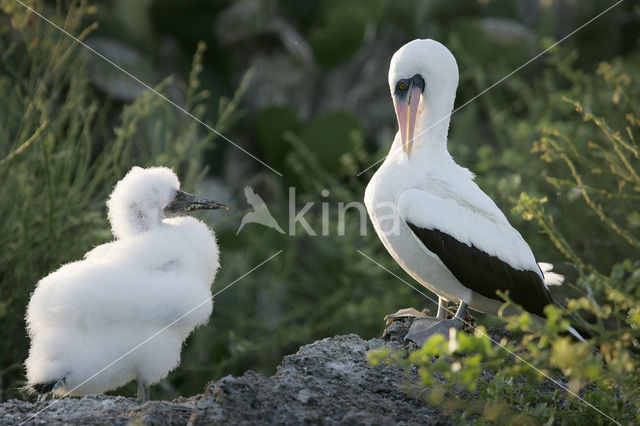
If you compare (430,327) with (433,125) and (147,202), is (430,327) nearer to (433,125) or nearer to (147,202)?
(433,125)

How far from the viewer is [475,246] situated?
4.04 metres

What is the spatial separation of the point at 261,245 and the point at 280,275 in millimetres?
636

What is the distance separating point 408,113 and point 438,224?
0.63 meters

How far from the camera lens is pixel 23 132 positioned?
4.92m

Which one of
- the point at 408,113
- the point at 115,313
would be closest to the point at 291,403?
the point at 115,313

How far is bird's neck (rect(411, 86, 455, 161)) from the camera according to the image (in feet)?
14.1

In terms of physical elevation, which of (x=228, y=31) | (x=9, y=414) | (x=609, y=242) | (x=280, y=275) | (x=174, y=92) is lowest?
(x=9, y=414)

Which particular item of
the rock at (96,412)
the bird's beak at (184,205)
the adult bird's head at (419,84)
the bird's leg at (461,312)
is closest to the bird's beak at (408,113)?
the adult bird's head at (419,84)

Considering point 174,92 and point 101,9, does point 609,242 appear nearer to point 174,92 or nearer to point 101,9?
point 174,92

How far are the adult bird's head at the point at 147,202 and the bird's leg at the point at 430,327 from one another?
1.12m

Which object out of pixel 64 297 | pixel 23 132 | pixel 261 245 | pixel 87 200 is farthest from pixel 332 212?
pixel 64 297

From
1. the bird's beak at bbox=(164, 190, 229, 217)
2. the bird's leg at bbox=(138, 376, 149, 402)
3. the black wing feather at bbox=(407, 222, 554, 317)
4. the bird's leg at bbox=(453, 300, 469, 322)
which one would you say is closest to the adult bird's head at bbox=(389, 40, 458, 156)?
the black wing feather at bbox=(407, 222, 554, 317)

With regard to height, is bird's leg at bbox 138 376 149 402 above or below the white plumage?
below

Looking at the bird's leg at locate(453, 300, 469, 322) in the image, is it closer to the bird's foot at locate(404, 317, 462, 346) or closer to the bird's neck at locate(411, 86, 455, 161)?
the bird's foot at locate(404, 317, 462, 346)
